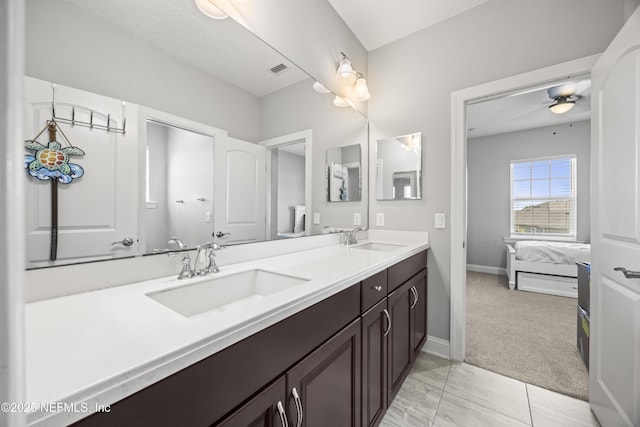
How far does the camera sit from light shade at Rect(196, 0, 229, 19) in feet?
3.62

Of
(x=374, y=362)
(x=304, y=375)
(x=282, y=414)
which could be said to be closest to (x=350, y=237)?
(x=374, y=362)

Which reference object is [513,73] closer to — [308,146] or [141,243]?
[308,146]

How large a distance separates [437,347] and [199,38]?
99.9 inches

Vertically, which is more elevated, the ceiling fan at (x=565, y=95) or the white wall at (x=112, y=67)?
the ceiling fan at (x=565, y=95)

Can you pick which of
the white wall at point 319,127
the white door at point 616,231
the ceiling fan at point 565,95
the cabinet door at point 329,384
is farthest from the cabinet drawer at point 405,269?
the ceiling fan at point 565,95

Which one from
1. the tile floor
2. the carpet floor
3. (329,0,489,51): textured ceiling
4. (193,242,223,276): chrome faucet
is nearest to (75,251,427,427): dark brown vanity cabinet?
the tile floor

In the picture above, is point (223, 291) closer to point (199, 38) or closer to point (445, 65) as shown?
point (199, 38)

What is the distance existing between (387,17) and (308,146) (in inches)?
50.9

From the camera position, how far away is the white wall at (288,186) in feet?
5.17

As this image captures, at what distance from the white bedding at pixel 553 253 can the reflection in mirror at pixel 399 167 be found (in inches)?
110

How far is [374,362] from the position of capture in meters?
1.25

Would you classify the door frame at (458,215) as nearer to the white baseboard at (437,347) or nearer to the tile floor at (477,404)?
the white baseboard at (437,347)

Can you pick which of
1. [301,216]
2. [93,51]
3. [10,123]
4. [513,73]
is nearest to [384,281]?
[301,216]

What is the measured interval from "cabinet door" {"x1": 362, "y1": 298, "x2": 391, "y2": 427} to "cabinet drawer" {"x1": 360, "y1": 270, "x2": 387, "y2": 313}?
0.03m
